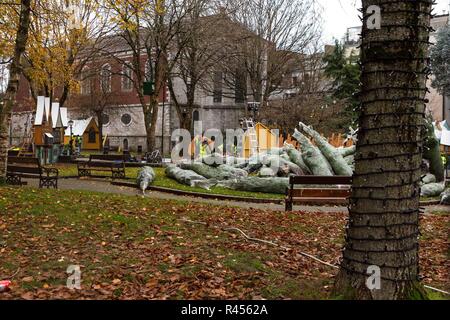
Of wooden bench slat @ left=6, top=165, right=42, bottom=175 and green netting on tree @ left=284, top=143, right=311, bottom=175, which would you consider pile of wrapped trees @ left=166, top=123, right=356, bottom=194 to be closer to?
green netting on tree @ left=284, top=143, right=311, bottom=175

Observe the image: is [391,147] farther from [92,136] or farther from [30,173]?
[92,136]

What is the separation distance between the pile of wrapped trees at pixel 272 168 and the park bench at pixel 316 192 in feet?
12.0

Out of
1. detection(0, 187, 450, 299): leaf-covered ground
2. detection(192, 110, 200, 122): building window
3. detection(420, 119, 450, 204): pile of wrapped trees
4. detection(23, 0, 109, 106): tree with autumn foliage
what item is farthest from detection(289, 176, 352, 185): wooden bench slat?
detection(192, 110, 200, 122): building window

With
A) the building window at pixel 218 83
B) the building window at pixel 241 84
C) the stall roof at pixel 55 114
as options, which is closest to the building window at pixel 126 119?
the building window at pixel 218 83

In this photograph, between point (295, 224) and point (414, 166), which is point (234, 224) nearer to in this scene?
point (295, 224)

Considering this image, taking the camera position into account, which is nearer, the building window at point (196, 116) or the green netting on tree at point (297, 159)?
the green netting on tree at point (297, 159)

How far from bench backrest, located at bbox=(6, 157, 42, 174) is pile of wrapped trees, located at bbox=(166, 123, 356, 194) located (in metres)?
5.46

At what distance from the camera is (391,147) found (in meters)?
3.88

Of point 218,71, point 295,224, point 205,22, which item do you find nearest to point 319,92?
point 218,71

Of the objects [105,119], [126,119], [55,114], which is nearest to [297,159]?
[55,114]

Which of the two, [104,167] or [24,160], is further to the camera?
[104,167]

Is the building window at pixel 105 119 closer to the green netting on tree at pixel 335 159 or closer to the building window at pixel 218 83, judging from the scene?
the building window at pixel 218 83

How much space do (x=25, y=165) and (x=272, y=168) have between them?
8894 mm

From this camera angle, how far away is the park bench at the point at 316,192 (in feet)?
38.2
